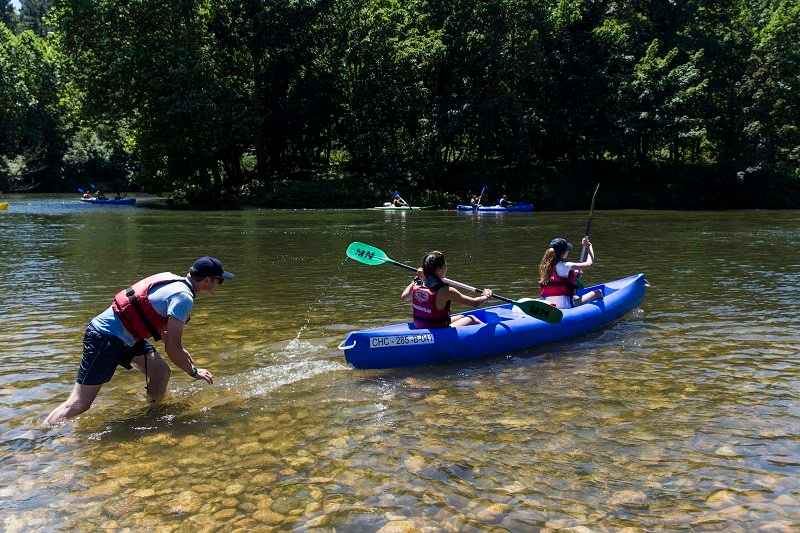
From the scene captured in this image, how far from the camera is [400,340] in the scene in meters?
7.84

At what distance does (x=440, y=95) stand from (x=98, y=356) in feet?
133

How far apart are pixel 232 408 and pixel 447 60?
3936cm

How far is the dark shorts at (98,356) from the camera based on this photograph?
568 centimetres

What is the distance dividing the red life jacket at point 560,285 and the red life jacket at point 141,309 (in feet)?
19.0

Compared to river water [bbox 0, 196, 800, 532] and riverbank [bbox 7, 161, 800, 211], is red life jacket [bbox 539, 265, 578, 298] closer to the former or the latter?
river water [bbox 0, 196, 800, 532]

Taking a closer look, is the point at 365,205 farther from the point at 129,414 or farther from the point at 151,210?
the point at 129,414

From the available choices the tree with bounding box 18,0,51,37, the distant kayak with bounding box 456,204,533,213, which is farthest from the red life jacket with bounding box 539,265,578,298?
the tree with bounding box 18,0,51,37

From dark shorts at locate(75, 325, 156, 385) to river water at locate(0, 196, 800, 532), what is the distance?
53 centimetres

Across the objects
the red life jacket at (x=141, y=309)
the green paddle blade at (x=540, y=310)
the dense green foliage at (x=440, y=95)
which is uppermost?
the dense green foliage at (x=440, y=95)

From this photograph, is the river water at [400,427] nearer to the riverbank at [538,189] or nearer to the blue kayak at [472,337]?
the blue kayak at [472,337]

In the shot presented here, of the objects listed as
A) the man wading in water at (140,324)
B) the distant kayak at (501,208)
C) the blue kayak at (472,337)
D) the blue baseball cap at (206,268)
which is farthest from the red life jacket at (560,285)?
the distant kayak at (501,208)

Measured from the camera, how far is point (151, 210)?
38.3 m

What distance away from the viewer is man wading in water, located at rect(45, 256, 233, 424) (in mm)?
5570

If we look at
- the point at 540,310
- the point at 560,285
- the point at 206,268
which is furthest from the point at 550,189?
the point at 206,268
